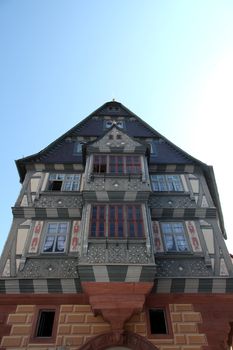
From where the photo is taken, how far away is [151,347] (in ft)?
32.7

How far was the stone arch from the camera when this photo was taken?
32.7ft

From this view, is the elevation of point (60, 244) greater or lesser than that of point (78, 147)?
lesser

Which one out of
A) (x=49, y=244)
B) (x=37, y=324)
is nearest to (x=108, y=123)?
(x=49, y=244)

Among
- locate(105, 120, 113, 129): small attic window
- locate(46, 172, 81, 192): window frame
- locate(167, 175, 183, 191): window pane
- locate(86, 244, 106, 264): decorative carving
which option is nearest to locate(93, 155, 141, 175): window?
locate(46, 172, 81, 192): window frame

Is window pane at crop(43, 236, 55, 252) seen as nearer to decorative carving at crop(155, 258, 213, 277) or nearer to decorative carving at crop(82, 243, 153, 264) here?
decorative carving at crop(82, 243, 153, 264)

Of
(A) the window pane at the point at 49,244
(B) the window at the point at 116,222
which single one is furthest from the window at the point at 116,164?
(A) the window pane at the point at 49,244

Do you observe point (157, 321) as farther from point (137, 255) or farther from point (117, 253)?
point (117, 253)

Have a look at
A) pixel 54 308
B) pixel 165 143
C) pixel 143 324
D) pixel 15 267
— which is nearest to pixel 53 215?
pixel 15 267

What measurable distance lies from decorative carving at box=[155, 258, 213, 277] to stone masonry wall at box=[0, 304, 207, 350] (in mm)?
1255

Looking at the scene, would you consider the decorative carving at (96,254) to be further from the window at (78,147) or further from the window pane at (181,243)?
the window at (78,147)

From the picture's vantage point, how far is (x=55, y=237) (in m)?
13.6

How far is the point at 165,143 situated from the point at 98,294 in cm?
1263

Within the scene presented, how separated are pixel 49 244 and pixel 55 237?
0.48 metres

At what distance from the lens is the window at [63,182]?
16.3 m
